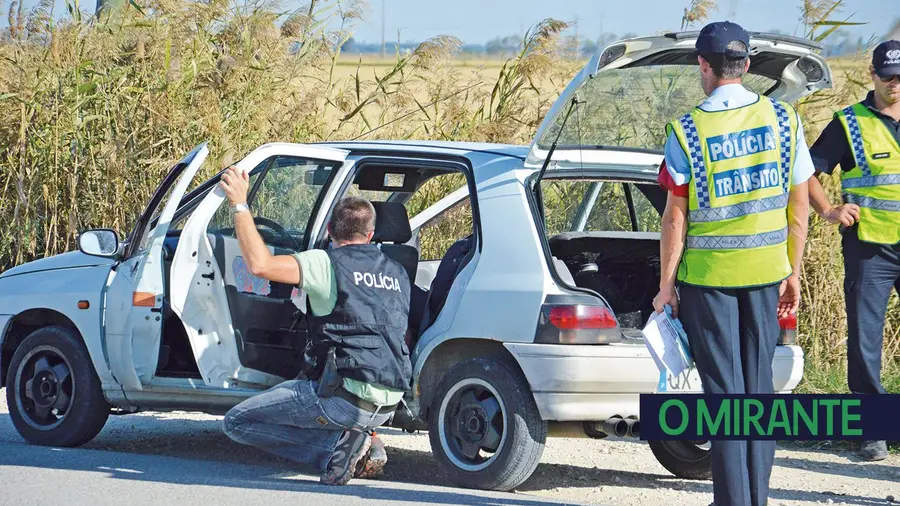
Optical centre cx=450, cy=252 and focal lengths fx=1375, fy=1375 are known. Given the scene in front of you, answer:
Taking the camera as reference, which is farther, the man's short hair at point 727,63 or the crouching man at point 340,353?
the crouching man at point 340,353

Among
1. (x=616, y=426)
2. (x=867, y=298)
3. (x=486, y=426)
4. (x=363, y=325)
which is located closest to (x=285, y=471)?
(x=363, y=325)

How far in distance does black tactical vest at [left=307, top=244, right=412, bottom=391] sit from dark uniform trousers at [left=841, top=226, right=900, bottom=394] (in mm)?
2360

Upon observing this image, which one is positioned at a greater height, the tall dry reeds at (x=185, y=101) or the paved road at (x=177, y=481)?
the tall dry reeds at (x=185, y=101)

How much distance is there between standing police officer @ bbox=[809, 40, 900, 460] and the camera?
6969 mm

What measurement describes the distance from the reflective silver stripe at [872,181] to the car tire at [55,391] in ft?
13.6

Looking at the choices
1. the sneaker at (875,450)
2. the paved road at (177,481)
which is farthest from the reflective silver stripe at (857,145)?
the paved road at (177,481)

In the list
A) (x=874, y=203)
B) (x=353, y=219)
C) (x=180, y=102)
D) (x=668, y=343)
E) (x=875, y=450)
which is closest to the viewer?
(x=668, y=343)

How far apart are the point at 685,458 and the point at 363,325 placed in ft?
6.15

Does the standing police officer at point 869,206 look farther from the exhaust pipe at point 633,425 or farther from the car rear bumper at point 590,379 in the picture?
the exhaust pipe at point 633,425

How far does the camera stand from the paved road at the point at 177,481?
6055 millimetres

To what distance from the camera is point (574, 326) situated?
19.9ft

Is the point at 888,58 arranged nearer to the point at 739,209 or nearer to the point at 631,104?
the point at 631,104

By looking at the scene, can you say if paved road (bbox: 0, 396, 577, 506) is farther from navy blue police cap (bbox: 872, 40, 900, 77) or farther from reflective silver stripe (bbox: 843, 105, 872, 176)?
navy blue police cap (bbox: 872, 40, 900, 77)

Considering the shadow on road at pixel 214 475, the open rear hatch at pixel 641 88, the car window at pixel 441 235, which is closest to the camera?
the open rear hatch at pixel 641 88
